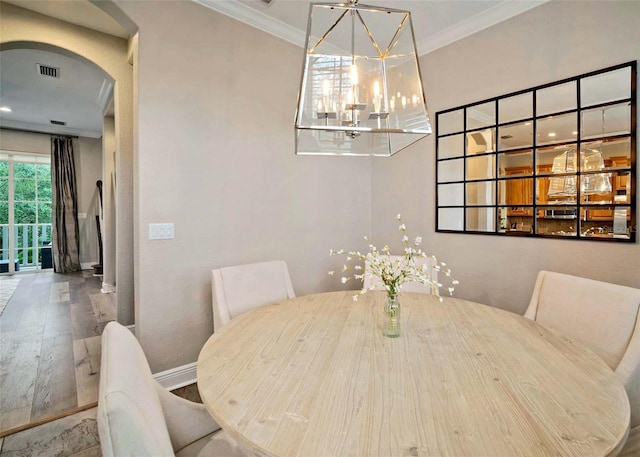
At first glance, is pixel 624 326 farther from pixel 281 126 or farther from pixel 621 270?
pixel 281 126

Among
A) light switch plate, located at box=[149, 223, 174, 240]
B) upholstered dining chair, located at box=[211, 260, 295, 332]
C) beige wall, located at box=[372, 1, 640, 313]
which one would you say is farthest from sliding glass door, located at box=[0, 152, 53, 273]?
beige wall, located at box=[372, 1, 640, 313]

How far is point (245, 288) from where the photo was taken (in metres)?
1.91

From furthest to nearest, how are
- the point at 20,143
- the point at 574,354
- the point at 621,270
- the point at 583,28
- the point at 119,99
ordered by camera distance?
the point at 20,143 → the point at 119,99 → the point at 583,28 → the point at 621,270 → the point at 574,354

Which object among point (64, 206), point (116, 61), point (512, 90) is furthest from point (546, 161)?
point (64, 206)

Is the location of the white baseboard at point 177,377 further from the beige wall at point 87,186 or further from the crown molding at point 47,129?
the crown molding at point 47,129

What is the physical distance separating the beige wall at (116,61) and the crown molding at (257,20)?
1177mm

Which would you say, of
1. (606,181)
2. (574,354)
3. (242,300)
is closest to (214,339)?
(242,300)

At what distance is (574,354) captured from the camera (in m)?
1.09

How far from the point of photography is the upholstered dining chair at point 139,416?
547 millimetres

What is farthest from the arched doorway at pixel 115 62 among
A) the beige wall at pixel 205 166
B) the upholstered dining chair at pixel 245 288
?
the upholstered dining chair at pixel 245 288

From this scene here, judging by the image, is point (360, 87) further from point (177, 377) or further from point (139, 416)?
point (177, 377)

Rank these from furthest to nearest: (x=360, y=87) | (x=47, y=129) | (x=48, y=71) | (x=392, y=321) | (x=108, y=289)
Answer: (x=47, y=129)
(x=108, y=289)
(x=48, y=71)
(x=360, y=87)
(x=392, y=321)

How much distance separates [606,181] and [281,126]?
2.33 m

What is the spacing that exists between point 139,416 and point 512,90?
2854 millimetres
